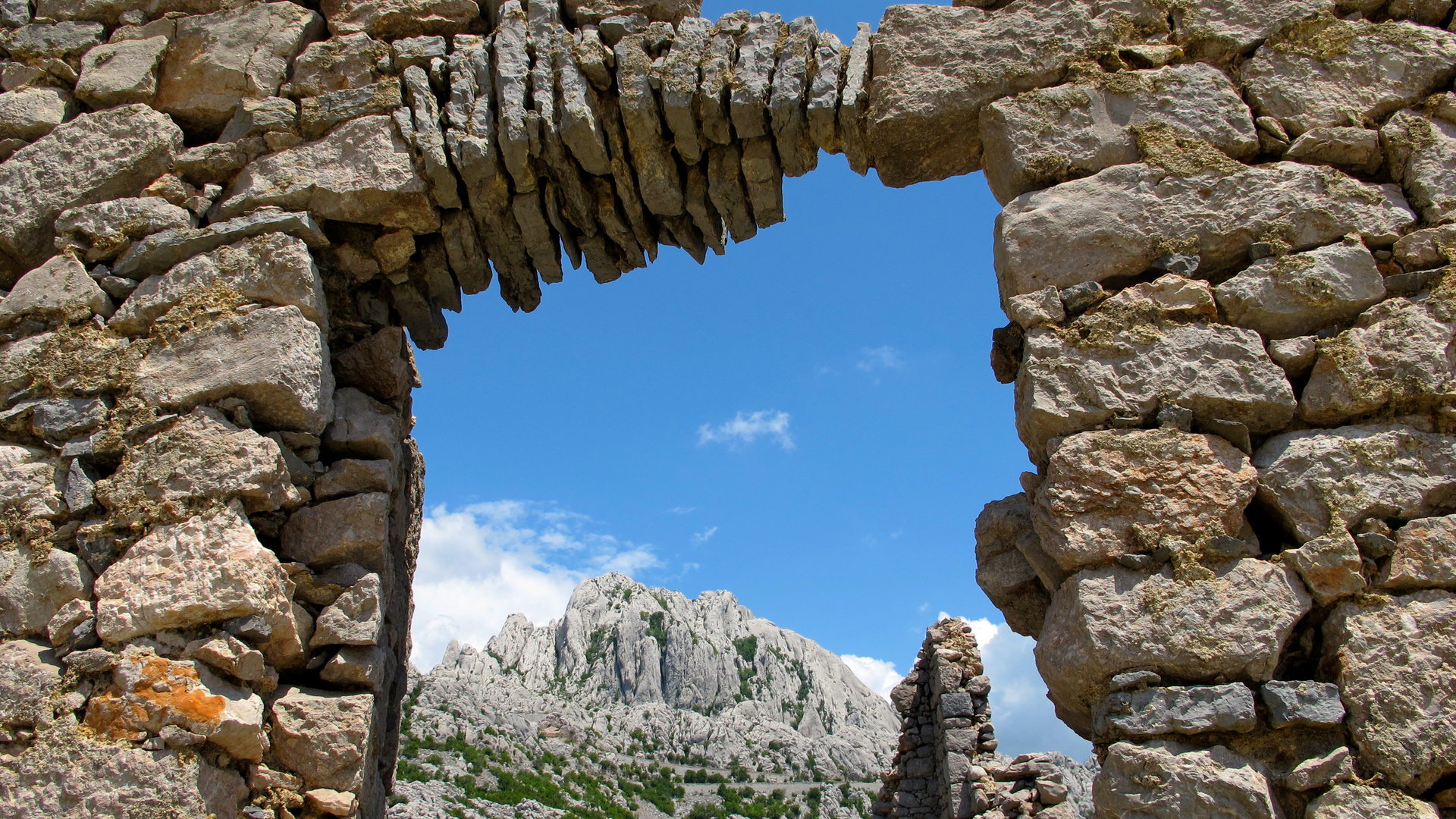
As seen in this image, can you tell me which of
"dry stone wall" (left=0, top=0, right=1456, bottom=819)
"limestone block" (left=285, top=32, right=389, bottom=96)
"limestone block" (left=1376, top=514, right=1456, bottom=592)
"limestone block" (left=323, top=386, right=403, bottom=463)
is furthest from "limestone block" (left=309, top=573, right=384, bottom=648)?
"limestone block" (left=1376, top=514, right=1456, bottom=592)

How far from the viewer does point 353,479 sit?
355 centimetres

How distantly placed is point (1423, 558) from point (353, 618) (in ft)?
11.1

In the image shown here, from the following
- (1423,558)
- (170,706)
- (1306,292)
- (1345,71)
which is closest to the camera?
(1423,558)

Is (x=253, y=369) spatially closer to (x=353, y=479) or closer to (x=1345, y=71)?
(x=353, y=479)

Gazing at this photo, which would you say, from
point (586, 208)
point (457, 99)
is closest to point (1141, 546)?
point (586, 208)

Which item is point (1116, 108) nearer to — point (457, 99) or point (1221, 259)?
point (1221, 259)

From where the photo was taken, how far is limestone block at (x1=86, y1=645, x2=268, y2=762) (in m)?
2.77

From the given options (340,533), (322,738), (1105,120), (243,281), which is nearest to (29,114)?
(243,281)

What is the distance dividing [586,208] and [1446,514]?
3364mm

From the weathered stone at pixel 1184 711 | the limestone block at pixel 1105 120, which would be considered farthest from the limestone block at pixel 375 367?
the weathered stone at pixel 1184 711

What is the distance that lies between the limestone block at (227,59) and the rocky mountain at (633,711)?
10.6 metres

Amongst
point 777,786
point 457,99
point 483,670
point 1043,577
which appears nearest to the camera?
point 1043,577

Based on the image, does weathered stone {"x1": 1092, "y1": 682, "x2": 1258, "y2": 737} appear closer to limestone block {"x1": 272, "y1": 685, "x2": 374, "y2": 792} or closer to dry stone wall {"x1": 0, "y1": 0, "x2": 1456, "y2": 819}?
Answer: dry stone wall {"x1": 0, "y1": 0, "x2": 1456, "y2": 819}

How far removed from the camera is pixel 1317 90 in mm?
3295
